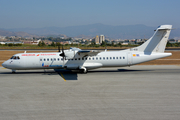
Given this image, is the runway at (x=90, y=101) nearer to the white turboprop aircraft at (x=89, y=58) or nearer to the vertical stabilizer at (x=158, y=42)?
the white turboprop aircraft at (x=89, y=58)

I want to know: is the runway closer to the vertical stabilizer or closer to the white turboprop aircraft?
the white turboprop aircraft

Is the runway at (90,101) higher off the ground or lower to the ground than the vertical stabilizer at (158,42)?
lower

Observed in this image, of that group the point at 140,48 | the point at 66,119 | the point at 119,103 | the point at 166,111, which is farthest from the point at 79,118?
the point at 140,48

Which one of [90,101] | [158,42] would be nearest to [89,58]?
[158,42]

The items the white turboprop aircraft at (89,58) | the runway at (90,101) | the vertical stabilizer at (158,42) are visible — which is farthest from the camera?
the vertical stabilizer at (158,42)

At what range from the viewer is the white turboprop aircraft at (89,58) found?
2431 centimetres

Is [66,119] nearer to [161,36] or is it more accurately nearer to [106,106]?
[106,106]

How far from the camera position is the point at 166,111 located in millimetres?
10977

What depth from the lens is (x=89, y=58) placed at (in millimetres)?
24906

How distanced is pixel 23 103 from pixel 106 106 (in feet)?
19.0

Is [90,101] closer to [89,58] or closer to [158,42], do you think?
[89,58]

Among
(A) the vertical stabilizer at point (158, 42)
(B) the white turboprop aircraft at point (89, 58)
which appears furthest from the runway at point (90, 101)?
(A) the vertical stabilizer at point (158, 42)

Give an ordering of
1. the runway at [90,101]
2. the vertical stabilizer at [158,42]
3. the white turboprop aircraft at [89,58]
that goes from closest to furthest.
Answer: the runway at [90,101]
the white turboprop aircraft at [89,58]
the vertical stabilizer at [158,42]

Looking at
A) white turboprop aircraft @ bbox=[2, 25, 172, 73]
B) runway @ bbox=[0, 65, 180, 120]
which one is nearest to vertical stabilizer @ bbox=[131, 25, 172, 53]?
white turboprop aircraft @ bbox=[2, 25, 172, 73]
